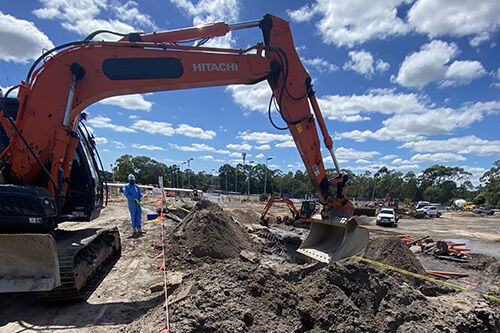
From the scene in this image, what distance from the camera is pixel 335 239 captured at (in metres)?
6.09

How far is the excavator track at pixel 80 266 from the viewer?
12.0 ft

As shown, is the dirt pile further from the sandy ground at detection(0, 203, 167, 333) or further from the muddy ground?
the muddy ground

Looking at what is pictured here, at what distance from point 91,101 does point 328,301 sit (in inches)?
189

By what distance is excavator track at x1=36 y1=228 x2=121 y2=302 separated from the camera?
3.67m

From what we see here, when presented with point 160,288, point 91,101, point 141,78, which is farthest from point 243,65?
point 160,288

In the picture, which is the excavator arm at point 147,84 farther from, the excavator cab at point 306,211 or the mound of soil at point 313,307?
the excavator cab at point 306,211

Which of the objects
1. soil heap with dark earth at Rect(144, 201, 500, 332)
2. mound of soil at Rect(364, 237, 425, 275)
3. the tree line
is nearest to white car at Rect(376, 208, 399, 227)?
mound of soil at Rect(364, 237, 425, 275)

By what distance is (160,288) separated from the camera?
4402mm

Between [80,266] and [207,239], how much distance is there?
9.59ft

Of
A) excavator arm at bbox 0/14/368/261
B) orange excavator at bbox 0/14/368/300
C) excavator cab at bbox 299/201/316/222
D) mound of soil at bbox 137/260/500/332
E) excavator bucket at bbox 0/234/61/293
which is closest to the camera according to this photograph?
mound of soil at bbox 137/260/500/332

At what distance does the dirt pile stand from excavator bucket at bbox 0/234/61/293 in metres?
3.12

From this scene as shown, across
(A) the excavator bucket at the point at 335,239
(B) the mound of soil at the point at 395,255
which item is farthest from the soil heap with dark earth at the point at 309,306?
(B) the mound of soil at the point at 395,255

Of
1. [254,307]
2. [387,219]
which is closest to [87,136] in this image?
[254,307]

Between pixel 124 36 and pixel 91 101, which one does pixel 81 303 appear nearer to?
pixel 91 101
